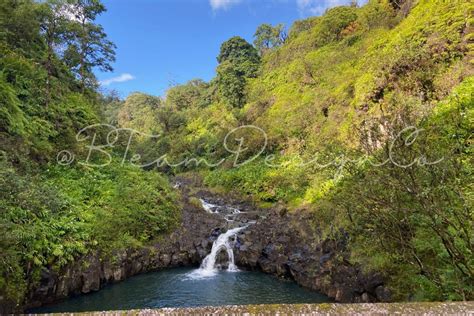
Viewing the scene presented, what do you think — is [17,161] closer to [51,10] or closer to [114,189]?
[114,189]

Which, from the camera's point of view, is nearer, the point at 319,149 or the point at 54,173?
the point at 54,173

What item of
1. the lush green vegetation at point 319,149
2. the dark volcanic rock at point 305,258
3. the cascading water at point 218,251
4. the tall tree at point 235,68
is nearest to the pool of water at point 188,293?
the dark volcanic rock at point 305,258

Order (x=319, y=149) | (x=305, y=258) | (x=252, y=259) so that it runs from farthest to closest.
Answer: (x=319, y=149) < (x=252, y=259) < (x=305, y=258)

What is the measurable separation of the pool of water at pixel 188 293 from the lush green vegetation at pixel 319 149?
6.18 feet

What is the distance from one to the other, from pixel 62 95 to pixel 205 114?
3148cm

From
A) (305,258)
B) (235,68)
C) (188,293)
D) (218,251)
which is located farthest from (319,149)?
(235,68)

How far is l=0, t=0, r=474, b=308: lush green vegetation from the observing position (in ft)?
24.6

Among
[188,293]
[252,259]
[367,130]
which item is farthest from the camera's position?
[252,259]

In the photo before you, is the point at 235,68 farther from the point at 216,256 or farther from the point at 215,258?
the point at 215,258

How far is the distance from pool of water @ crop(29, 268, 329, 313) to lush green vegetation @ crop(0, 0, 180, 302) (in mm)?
1750

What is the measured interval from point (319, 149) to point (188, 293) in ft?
37.3

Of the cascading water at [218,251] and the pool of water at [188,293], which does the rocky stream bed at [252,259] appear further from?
the pool of water at [188,293]

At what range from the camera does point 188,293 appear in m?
13.4

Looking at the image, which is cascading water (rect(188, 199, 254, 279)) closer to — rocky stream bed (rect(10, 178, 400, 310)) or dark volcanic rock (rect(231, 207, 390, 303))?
rocky stream bed (rect(10, 178, 400, 310))
